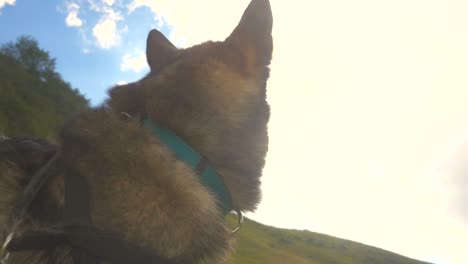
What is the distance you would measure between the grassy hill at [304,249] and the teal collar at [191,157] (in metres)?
51.8

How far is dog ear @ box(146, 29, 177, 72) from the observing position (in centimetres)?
295

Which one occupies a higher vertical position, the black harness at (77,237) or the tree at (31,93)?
the tree at (31,93)

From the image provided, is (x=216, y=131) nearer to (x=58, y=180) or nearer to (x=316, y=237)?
(x=58, y=180)

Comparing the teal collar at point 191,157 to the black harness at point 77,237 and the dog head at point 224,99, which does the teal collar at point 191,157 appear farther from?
the black harness at point 77,237

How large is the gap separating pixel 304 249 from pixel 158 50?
3009 inches

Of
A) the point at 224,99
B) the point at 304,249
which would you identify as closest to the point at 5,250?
the point at 224,99

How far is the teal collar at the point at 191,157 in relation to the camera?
227 cm

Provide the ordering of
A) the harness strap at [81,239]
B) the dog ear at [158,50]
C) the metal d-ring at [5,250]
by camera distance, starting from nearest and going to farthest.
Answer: the metal d-ring at [5,250] → the harness strap at [81,239] → the dog ear at [158,50]

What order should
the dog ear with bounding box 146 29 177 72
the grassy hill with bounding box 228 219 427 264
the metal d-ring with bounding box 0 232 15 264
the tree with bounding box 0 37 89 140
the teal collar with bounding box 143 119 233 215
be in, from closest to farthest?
the metal d-ring with bounding box 0 232 15 264 < the teal collar with bounding box 143 119 233 215 < the dog ear with bounding box 146 29 177 72 < the tree with bounding box 0 37 89 140 < the grassy hill with bounding box 228 219 427 264

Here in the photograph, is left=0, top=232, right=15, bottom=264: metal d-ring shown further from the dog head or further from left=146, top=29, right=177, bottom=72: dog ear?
left=146, top=29, right=177, bottom=72: dog ear

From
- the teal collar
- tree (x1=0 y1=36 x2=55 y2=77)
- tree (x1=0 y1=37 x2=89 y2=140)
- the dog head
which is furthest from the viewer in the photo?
tree (x1=0 y1=36 x2=55 y2=77)

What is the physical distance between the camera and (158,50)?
10.0 feet

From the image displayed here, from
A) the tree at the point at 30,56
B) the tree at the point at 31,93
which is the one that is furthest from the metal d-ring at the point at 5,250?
the tree at the point at 30,56

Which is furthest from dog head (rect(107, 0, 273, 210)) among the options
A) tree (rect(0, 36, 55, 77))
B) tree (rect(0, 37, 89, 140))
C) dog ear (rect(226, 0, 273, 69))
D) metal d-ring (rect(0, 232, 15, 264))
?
tree (rect(0, 36, 55, 77))
